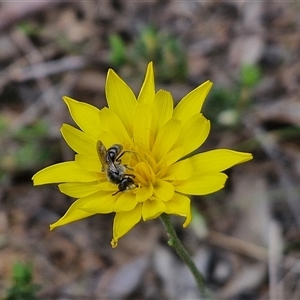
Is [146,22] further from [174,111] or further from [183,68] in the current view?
[174,111]

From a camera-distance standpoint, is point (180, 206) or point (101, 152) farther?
point (101, 152)

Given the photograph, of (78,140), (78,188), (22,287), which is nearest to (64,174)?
(78,188)

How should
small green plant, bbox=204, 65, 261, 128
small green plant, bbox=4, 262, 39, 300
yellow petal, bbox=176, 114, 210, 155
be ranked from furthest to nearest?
small green plant, bbox=204, 65, 261, 128, small green plant, bbox=4, 262, 39, 300, yellow petal, bbox=176, 114, 210, 155

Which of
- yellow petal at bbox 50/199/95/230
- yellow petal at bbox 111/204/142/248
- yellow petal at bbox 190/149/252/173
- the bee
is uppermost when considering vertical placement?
the bee

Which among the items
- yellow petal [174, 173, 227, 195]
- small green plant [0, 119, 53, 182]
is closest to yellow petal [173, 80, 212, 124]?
yellow petal [174, 173, 227, 195]

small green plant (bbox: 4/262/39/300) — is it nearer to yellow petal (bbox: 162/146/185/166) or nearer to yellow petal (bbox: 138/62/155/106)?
yellow petal (bbox: 162/146/185/166)

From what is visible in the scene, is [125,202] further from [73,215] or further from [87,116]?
[87,116]

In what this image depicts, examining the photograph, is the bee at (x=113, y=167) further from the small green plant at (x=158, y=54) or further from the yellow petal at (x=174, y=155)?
the small green plant at (x=158, y=54)
